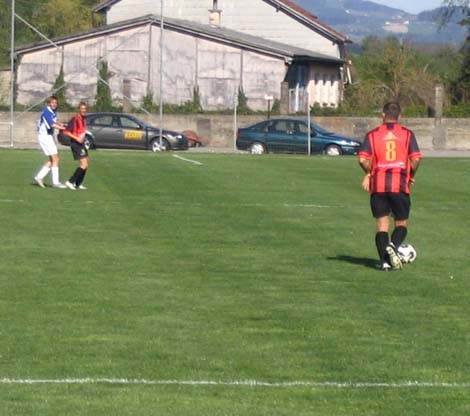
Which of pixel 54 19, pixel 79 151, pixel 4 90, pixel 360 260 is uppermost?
pixel 54 19

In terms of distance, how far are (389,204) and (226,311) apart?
3.32m

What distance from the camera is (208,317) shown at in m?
10.4

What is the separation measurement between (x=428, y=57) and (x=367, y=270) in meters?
78.9

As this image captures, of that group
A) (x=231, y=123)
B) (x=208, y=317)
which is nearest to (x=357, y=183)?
(x=208, y=317)

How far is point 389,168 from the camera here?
43.4 ft

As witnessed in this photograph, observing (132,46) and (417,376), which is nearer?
(417,376)

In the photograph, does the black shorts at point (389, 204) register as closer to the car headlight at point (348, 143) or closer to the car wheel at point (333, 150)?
the car wheel at point (333, 150)

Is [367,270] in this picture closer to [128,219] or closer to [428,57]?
[128,219]

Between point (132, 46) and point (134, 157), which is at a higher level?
point (132, 46)

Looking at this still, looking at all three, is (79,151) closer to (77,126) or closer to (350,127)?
(77,126)

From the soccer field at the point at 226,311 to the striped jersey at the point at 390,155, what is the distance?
0.92m

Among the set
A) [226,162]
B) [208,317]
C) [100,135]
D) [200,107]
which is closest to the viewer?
[208,317]

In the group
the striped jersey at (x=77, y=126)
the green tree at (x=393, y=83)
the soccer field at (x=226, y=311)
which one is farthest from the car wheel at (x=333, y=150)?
the soccer field at (x=226, y=311)

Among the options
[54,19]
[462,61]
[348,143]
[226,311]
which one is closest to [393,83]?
[462,61]
